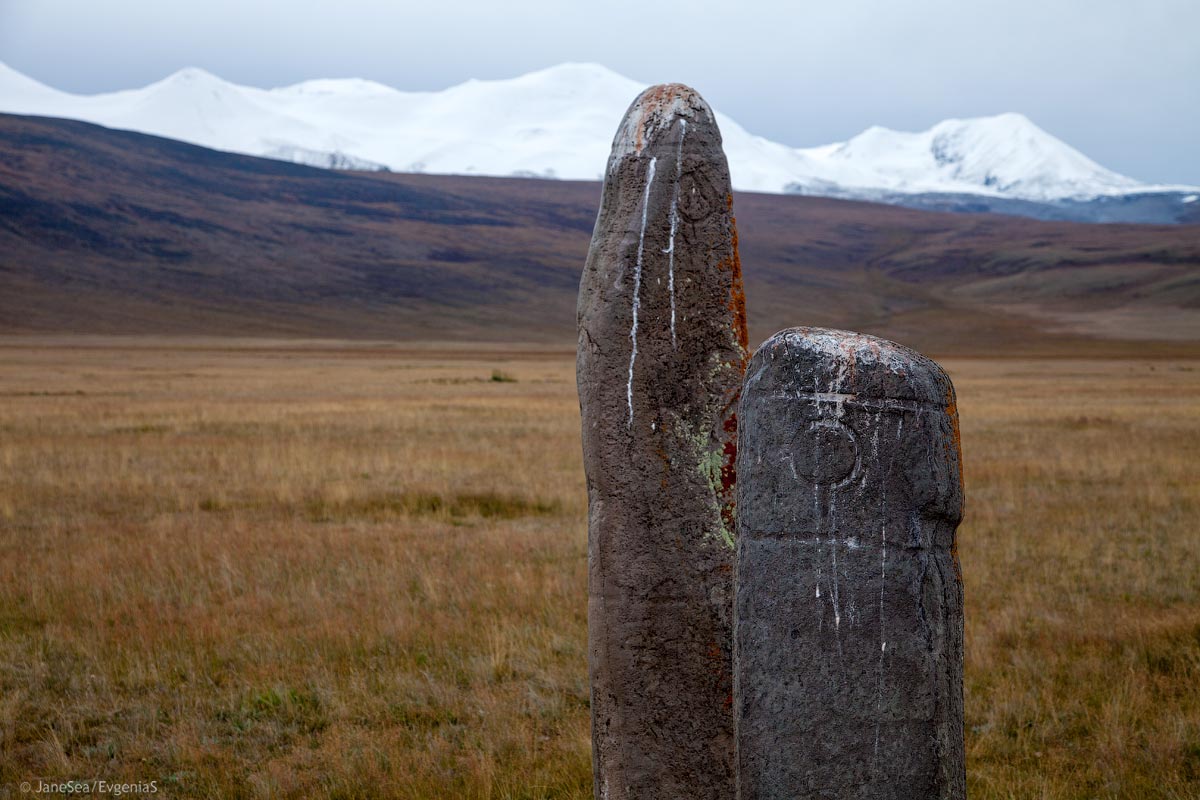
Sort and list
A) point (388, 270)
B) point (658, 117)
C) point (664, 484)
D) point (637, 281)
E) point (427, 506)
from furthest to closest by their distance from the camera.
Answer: point (388, 270)
point (427, 506)
point (658, 117)
point (637, 281)
point (664, 484)

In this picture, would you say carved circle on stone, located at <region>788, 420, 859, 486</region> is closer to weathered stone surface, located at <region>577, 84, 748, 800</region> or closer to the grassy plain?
weathered stone surface, located at <region>577, 84, 748, 800</region>

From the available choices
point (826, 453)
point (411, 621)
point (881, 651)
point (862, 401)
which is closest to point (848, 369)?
point (862, 401)

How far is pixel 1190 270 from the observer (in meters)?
155

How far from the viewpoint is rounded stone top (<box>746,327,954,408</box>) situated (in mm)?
3654

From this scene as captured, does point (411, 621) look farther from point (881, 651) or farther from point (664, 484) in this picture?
point (881, 651)

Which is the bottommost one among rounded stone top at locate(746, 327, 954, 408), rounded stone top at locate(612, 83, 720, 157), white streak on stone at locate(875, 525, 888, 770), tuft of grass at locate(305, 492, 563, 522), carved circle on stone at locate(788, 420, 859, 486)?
tuft of grass at locate(305, 492, 563, 522)

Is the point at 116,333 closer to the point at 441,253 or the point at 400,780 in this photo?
the point at 441,253

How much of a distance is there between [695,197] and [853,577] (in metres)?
2.20

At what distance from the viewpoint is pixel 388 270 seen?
158000 millimetres

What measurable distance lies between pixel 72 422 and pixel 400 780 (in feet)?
71.2

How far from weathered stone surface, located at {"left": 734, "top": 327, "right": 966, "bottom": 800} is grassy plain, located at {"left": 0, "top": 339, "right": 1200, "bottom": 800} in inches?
88.3

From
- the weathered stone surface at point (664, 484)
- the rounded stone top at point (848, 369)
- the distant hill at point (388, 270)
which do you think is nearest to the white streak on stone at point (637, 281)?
the weathered stone surface at point (664, 484)

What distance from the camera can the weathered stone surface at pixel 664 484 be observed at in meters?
5.02

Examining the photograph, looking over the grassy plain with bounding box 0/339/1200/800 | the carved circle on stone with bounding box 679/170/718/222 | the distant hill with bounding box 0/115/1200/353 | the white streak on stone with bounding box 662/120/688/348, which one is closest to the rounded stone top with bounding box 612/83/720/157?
the white streak on stone with bounding box 662/120/688/348
